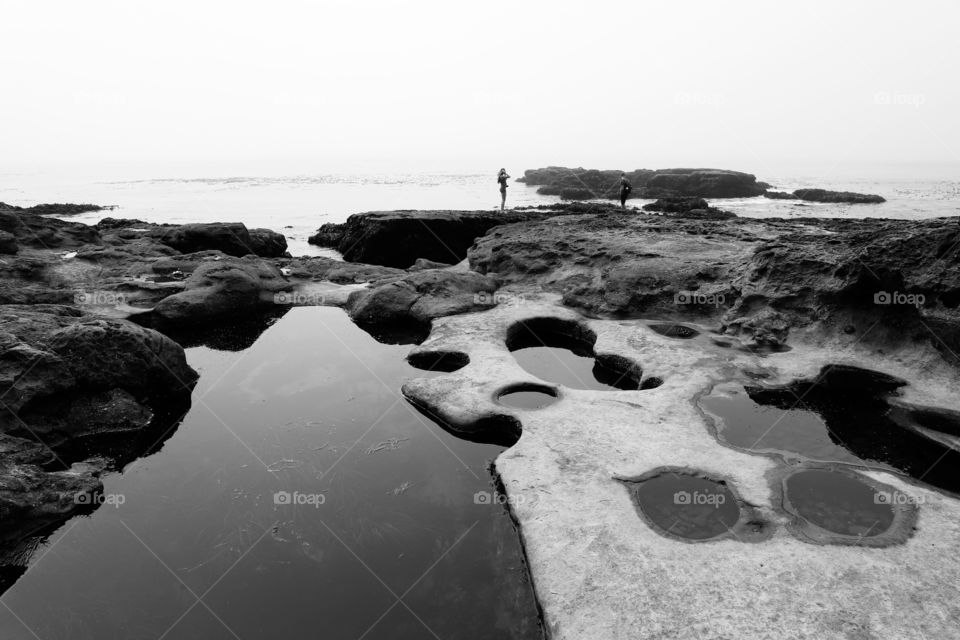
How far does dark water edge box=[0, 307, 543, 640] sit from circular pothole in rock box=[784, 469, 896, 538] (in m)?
3.37

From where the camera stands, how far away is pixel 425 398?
9.56m

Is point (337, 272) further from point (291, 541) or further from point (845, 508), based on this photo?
point (845, 508)

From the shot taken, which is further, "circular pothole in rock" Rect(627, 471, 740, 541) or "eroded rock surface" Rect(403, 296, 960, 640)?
"circular pothole in rock" Rect(627, 471, 740, 541)

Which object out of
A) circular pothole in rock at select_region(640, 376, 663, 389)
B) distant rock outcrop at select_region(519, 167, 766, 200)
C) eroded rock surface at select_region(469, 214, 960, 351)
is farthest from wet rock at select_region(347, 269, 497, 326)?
distant rock outcrop at select_region(519, 167, 766, 200)

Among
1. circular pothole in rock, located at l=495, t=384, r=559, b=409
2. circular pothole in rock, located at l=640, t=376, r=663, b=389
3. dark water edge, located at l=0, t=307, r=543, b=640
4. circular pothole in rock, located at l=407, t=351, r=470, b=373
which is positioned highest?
circular pothole in rock, located at l=640, t=376, r=663, b=389

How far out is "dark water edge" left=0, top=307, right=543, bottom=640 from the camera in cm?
532

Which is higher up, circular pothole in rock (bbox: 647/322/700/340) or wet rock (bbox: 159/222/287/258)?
wet rock (bbox: 159/222/287/258)

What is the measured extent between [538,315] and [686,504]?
7.51 meters

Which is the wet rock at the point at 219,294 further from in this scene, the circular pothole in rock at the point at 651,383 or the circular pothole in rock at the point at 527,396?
the circular pothole in rock at the point at 651,383

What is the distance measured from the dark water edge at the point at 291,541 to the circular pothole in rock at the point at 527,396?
3.56ft

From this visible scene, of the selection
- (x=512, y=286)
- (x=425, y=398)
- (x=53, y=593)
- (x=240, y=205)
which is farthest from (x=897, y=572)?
(x=240, y=205)

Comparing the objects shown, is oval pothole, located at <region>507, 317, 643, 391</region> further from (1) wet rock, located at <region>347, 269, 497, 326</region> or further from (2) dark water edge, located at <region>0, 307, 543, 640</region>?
(2) dark water edge, located at <region>0, 307, 543, 640</region>

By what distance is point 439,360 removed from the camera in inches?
456

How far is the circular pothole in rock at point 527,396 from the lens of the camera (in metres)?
9.22
